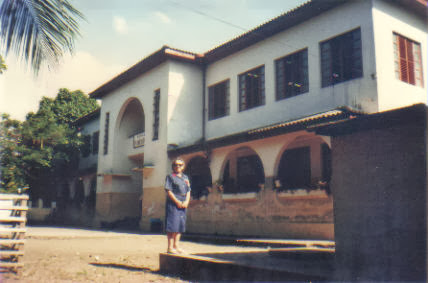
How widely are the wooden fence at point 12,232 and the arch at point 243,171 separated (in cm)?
817

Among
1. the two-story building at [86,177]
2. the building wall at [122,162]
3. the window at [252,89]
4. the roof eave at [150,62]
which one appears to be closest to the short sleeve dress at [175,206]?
the window at [252,89]

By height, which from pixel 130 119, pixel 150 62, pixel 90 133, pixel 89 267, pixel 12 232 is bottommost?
pixel 89 267

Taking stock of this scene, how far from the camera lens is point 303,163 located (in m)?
12.7

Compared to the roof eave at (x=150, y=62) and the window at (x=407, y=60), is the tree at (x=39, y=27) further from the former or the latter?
the roof eave at (x=150, y=62)

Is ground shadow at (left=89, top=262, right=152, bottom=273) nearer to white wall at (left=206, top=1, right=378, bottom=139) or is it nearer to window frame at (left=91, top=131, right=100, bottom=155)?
white wall at (left=206, top=1, right=378, bottom=139)

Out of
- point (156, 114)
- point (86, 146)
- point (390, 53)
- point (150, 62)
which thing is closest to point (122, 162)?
point (156, 114)

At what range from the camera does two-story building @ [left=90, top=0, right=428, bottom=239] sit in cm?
1102

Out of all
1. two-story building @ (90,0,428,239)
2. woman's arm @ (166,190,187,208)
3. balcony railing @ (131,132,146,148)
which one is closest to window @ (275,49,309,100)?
two-story building @ (90,0,428,239)

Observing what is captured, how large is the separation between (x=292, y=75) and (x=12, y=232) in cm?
967

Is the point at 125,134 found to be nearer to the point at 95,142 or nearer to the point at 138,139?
the point at 138,139

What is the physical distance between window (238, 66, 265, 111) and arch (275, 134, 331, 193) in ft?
7.41

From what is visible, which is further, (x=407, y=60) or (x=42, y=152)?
(x=42, y=152)

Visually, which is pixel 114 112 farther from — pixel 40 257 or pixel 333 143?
pixel 333 143

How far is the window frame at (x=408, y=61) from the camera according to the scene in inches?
450
